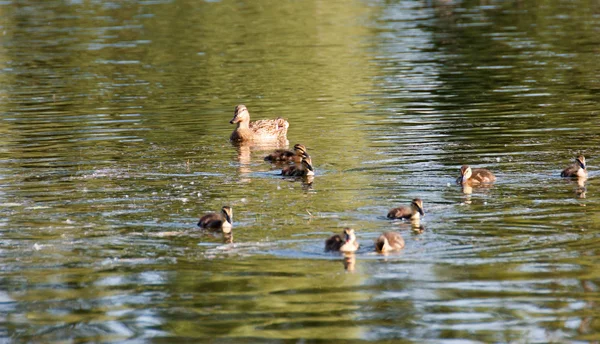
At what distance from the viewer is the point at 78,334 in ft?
35.0

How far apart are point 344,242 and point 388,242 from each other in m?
0.54

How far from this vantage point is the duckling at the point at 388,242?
12.8 metres

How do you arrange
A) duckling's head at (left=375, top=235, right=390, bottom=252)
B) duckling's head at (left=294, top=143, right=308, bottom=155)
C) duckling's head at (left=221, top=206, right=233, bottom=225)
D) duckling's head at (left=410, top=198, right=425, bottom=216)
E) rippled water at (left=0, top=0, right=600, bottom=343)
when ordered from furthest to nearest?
duckling's head at (left=294, top=143, right=308, bottom=155) → duckling's head at (left=410, top=198, right=425, bottom=216) → duckling's head at (left=221, top=206, right=233, bottom=225) → duckling's head at (left=375, top=235, right=390, bottom=252) → rippled water at (left=0, top=0, right=600, bottom=343)

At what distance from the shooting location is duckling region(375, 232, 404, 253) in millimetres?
12828

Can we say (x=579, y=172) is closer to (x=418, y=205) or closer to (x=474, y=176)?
(x=474, y=176)

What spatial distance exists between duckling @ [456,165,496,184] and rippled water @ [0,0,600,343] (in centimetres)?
30

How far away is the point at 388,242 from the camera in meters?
12.9

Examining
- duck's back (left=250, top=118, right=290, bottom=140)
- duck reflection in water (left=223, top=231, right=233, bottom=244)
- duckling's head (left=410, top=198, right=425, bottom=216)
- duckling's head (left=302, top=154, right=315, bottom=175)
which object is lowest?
duck's back (left=250, top=118, right=290, bottom=140)

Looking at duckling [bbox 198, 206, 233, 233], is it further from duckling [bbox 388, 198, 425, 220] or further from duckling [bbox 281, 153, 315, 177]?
duckling [bbox 281, 153, 315, 177]

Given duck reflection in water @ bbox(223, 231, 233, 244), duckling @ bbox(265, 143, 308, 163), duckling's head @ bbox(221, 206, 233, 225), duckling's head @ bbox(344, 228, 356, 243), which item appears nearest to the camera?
duckling's head @ bbox(344, 228, 356, 243)

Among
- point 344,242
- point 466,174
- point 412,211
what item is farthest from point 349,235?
point 466,174

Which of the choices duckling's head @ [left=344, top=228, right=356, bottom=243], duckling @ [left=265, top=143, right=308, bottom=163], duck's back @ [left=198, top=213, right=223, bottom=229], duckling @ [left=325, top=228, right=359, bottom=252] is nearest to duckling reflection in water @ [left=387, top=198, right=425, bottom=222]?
duckling @ [left=325, top=228, right=359, bottom=252]

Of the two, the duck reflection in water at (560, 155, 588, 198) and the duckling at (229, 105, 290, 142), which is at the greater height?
the duck reflection in water at (560, 155, 588, 198)

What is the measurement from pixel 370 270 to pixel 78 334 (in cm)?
352
